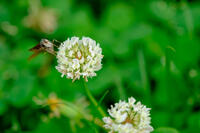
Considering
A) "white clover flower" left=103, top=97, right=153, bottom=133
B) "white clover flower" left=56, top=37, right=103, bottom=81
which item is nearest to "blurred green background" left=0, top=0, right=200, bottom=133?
"white clover flower" left=103, top=97, right=153, bottom=133

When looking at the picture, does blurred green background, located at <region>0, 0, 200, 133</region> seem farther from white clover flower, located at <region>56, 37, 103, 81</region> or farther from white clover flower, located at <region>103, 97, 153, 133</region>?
white clover flower, located at <region>56, 37, 103, 81</region>

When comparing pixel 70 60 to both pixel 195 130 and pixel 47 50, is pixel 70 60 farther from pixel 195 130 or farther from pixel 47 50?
pixel 195 130

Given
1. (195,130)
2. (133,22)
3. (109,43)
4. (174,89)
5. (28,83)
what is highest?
(133,22)

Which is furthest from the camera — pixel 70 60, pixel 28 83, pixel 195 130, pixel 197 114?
pixel 28 83

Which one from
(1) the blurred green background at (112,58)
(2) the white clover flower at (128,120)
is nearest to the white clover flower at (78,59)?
(2) the white clover flower at (128,120)

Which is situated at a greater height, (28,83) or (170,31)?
(170,31)

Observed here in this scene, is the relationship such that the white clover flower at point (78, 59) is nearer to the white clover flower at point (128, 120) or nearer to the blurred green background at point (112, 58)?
the white clover flower at point (128, 120)

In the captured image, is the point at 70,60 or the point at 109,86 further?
the point at 109,86

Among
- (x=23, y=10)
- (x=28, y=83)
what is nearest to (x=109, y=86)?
(x=28, y=83)
